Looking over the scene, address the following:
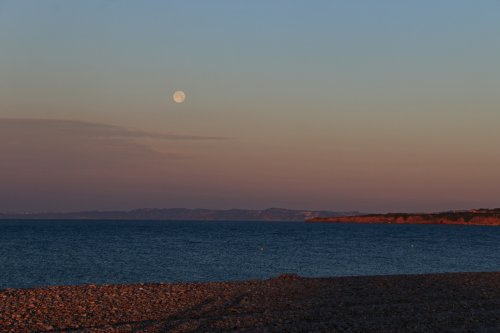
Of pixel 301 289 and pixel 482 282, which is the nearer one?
pixel 301 289

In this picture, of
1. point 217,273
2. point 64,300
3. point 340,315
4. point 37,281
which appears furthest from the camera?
point 217,273

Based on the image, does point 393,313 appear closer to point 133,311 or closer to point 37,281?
point 133,311

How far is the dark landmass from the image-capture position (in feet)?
66.5

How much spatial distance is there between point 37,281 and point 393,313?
112 feet

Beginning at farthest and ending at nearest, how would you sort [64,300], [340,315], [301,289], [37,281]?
1. [37,281]
2. [301,289]
3. [64,300]
4. [340,315]

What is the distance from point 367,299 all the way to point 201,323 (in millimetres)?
8447

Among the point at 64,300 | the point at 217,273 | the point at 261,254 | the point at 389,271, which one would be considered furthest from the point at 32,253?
the point at 64,300

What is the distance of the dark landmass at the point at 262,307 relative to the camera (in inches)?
798

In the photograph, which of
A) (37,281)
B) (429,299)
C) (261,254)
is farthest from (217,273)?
(429,299)

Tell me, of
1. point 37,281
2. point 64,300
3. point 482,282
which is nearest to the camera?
point 64,300

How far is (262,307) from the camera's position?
24.1 m

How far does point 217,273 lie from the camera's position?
53312mm

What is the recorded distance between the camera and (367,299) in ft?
85.8

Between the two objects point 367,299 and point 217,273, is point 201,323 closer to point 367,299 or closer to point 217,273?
point 367,299
